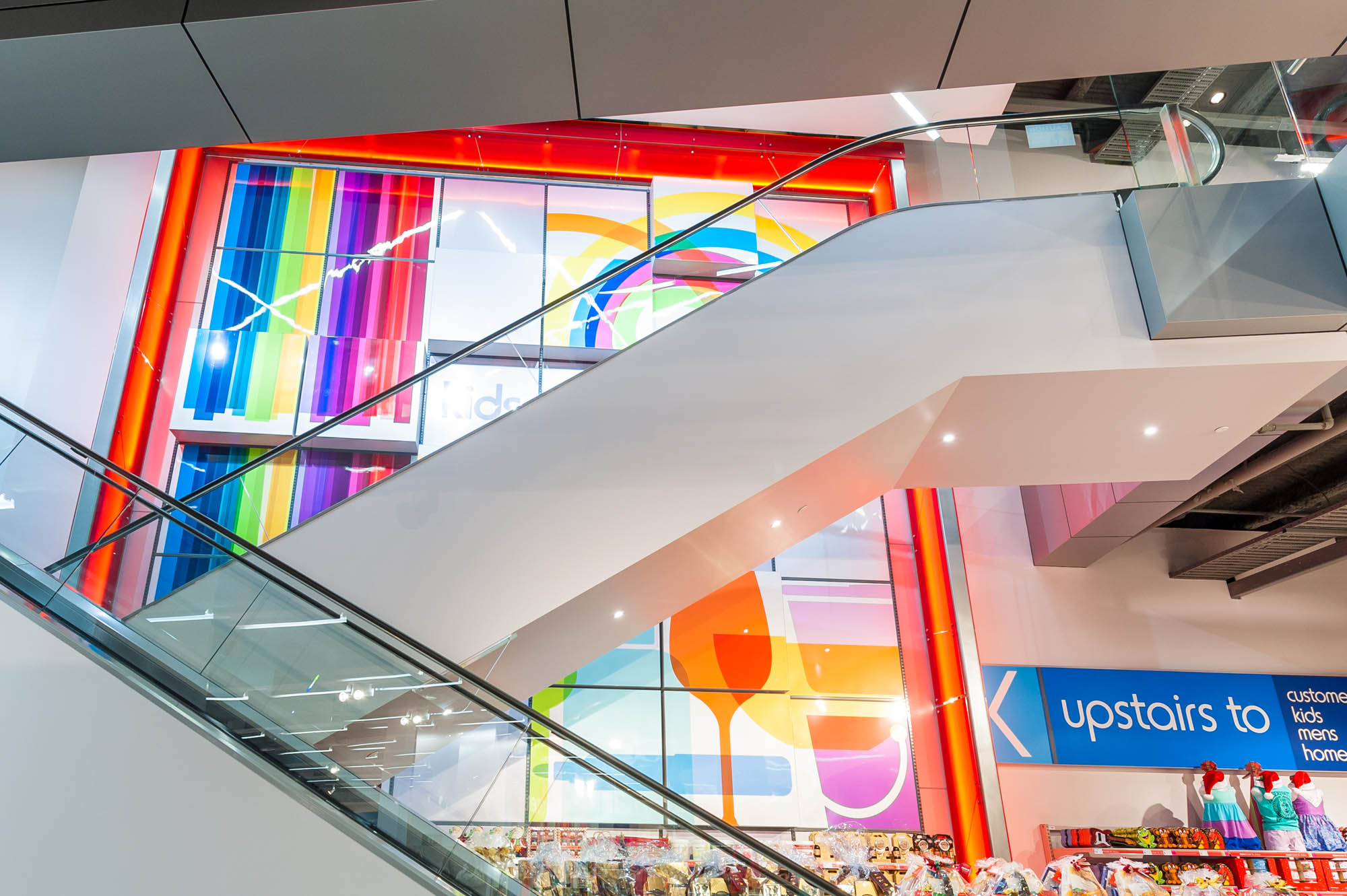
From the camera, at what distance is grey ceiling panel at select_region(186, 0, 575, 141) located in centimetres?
311

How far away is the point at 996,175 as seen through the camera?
6004 mm

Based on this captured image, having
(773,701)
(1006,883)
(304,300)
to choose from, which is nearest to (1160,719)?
(773,701)

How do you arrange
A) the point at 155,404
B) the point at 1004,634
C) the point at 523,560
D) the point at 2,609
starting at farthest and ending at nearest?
the point at 1004,634, the point at 155,404, the point at 523,560, the point at 2,609

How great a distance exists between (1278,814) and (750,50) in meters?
9.34

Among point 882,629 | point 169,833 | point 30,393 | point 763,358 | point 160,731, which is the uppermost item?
point 30,393

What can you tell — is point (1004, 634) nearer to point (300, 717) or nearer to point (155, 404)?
point (300, 717)

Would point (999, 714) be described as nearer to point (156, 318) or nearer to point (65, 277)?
point (156, 318)

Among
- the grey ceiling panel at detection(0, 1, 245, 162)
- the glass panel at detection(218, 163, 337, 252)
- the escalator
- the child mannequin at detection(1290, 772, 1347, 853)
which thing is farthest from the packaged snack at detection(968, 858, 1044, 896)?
the glass panel at detection(218, 163, 337, 252)

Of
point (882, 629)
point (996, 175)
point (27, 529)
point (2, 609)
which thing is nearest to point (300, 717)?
point (2, 609)

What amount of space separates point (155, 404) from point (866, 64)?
7.35 metres

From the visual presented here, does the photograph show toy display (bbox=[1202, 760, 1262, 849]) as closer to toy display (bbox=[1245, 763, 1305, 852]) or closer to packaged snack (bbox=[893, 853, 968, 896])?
toy display (bbox=[1245, 763, 1305, 852])

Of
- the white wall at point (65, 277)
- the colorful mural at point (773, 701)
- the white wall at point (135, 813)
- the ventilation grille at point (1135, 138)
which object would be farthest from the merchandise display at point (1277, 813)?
the white wall at point (65, 277)

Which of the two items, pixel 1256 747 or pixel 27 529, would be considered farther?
pixel 1256 747

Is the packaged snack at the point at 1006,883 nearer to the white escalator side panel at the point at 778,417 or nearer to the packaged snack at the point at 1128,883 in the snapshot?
the packaged snack at the point at 1128,883
